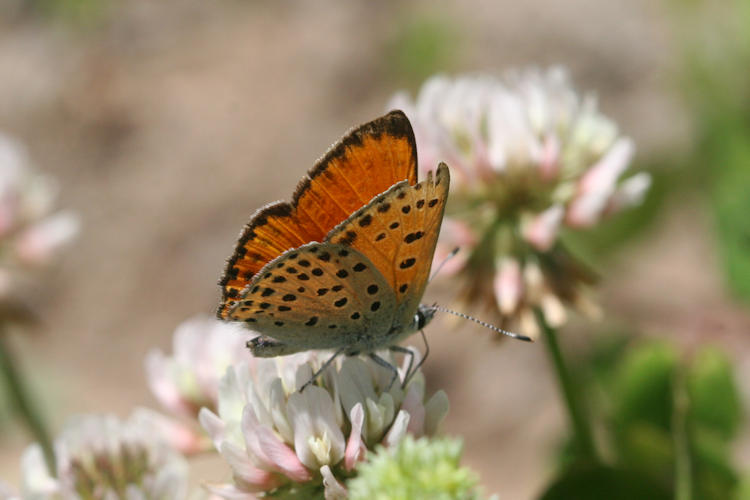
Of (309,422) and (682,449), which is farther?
(682,449)

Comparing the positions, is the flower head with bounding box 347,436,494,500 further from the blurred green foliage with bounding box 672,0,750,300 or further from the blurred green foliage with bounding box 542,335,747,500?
the blurred green foliage with bounding box 672,0,750,300

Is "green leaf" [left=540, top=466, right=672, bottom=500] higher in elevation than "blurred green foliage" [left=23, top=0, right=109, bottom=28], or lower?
lower

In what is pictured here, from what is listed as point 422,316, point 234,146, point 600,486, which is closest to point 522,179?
point 422,316

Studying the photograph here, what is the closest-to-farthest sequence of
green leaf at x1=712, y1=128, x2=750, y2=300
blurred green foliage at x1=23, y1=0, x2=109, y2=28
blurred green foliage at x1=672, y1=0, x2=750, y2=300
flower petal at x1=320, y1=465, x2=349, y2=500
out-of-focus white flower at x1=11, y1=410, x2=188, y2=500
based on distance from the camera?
flower petal at x1=320, y1=465, x2=349, y2=500
out-of-focus white flower at x1=11, y1=410, x2=188, y2=500
green leaf at x1=712, y1=128, x2=750, y2=300
blurred green foliage at x1=672, y1=0, x2=750, y2=300
blurred green foliage at x1=23, y1=0, x2=109, y2=28

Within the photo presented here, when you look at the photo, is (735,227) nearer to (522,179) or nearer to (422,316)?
(522,179)

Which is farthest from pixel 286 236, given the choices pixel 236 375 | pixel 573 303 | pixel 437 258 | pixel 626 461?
pixel 626 461

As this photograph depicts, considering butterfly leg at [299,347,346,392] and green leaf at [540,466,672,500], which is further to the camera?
green leaf at [540,466,672,500]

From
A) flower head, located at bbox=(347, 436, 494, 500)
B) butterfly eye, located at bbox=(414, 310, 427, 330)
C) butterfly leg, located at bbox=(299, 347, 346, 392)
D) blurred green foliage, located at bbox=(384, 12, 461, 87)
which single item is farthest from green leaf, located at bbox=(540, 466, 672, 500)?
blurred green foliage, located at bbox=(384, 12, 461, 87)
